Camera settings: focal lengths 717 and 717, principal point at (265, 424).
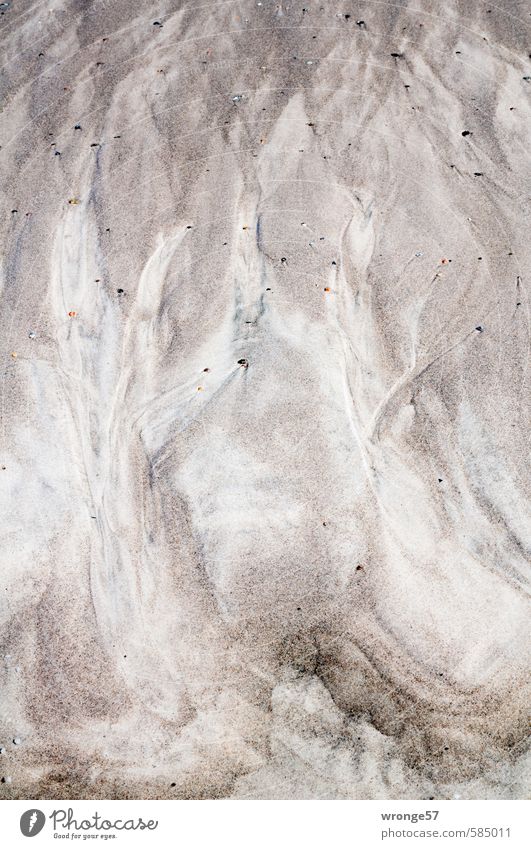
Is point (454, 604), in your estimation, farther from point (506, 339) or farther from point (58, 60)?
point (58, 60)

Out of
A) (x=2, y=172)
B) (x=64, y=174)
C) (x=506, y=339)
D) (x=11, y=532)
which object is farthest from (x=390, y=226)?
(x=11, y=532)

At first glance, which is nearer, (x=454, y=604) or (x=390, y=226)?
(x=454, y=604)
